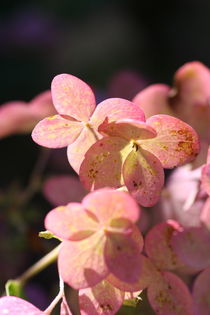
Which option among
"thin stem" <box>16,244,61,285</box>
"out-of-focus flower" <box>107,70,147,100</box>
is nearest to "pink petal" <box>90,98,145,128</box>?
"thin stem" <box>16,244,61,285</box>

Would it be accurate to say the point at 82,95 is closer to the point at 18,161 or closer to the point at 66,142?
the point at 66,142

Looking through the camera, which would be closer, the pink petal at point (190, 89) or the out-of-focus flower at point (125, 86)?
the pink petal at point (190, 89)

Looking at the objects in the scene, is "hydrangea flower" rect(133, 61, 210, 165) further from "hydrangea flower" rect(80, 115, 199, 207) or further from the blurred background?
the blurred background

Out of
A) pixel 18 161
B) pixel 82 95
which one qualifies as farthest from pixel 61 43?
pixel 82 95

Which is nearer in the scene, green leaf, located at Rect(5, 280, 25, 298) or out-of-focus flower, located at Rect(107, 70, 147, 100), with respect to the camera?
green leaf, located at Rect(5, 280, 25, 298)

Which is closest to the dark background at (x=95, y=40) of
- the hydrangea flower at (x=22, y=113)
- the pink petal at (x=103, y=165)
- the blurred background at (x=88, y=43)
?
the blurred background at (x=88, y=43)

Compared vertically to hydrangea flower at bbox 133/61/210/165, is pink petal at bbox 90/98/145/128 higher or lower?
higher

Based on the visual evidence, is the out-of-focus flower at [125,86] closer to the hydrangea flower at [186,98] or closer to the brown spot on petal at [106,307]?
the hydrangea flower at [186,98]

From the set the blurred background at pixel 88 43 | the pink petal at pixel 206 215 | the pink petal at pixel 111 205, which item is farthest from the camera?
the blurred background at pixel 88 43
